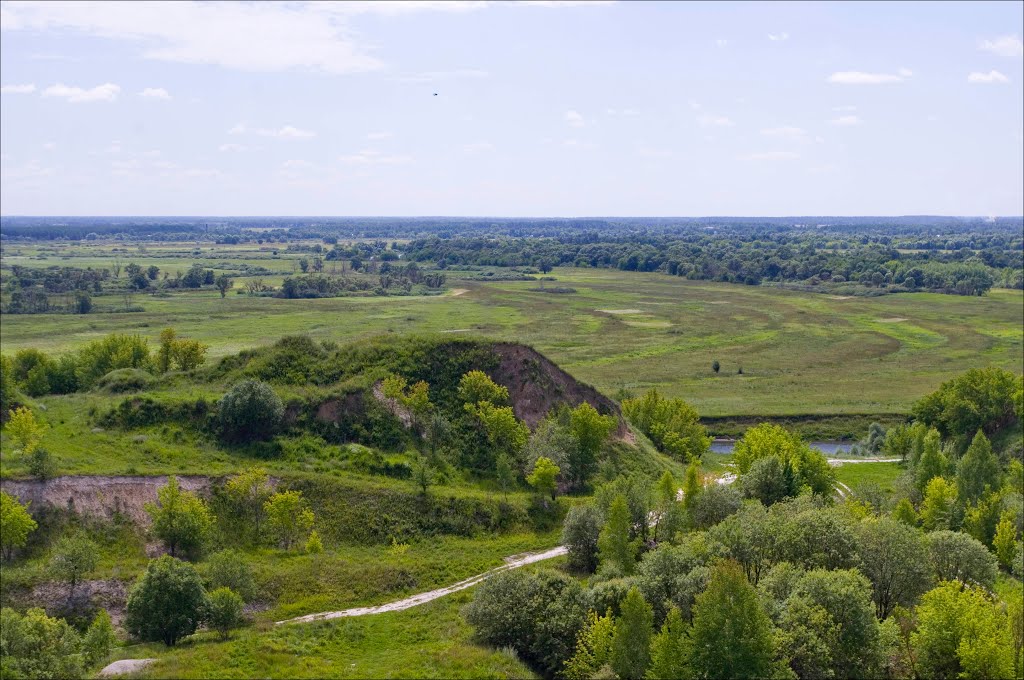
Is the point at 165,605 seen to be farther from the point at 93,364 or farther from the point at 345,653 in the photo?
the point at 93,364

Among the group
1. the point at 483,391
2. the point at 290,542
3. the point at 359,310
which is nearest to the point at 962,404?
the point at 483,391

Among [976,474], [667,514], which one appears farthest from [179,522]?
[976,474]

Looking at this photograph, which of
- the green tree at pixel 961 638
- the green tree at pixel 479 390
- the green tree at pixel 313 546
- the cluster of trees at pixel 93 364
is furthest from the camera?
the cluster of trees at pixel 93 364

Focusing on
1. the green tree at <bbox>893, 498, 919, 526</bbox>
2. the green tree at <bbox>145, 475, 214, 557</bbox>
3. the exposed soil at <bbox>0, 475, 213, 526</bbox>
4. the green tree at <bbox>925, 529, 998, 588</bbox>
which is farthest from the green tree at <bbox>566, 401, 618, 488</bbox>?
the green tree at <bbox>145, 475, 214, 557</bbox>

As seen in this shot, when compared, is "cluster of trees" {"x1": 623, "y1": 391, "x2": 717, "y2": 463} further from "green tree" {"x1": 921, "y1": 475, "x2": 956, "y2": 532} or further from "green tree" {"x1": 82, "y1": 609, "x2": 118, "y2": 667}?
"green tree" {"x1": 82, "y1": 609, "x2": 118, "y2": 667}

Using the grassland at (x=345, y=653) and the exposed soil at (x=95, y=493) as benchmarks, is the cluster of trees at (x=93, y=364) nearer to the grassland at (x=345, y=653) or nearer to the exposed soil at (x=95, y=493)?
the exposed soil at (x=95, y=493)

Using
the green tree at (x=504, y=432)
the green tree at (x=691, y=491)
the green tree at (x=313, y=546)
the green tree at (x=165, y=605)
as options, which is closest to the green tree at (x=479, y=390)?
the green tree at (x=504, y=432)

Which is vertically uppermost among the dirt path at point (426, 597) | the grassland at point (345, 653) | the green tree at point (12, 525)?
the green tree at point (12, 525)
